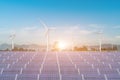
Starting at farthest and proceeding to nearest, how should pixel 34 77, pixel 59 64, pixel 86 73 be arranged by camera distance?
1. pixel 59 64
2. pixel 86 73
3. pixel 34 77

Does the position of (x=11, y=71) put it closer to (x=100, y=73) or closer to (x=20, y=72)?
(x=20, y=72)

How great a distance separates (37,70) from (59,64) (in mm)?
2717

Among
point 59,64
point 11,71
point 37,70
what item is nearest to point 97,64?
point 59,64

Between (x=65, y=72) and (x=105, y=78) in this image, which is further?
(x=65, y=72)

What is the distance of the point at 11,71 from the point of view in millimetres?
19859

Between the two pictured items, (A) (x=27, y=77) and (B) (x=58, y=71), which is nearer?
(A) (x=27, y=77)

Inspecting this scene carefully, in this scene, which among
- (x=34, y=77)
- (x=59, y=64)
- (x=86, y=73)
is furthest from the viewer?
(x=59, y=64)

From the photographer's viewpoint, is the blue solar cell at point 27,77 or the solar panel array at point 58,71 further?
the solar panel array at point 58,71

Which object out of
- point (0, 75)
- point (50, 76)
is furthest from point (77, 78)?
point (0, 75)

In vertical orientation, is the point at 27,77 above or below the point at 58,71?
below

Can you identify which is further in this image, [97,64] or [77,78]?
[97,64]

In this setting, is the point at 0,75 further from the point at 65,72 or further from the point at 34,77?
the point at 65,72

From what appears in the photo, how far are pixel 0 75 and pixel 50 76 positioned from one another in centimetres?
282

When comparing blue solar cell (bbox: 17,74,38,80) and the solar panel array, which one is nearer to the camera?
blue solar cell (bbox: 17,74,38,80)
